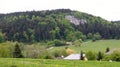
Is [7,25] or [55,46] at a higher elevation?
[7,25]

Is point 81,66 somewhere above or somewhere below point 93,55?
above

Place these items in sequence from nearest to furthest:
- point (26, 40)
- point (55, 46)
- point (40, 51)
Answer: point (40, 51) → point (55, 46) → point (26, 40)

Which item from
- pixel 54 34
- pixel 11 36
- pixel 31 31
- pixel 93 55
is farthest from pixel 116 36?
pixel 93 55

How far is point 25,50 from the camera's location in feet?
375

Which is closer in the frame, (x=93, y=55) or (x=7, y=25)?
(x=93, y=55)

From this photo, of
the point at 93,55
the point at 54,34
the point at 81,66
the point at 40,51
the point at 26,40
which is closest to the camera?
the point at 81,66

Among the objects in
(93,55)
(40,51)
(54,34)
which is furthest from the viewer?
(54,34)

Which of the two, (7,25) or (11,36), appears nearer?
(11,36)

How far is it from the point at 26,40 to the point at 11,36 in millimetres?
9544

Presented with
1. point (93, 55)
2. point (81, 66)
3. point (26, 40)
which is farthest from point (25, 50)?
point (81, 66)

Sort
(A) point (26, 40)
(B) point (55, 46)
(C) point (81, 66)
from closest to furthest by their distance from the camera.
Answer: (C) point (81, 66) → (B) point (55, 46) → (A) point (26, 40)

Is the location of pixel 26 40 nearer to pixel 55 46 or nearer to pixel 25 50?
pixel 55 46

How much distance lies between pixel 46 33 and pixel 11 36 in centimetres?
2425

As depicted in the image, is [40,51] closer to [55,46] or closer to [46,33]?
[55,46]
